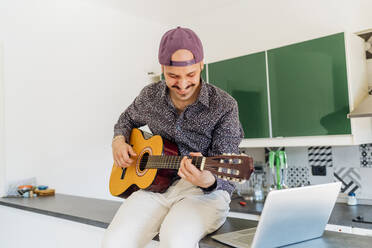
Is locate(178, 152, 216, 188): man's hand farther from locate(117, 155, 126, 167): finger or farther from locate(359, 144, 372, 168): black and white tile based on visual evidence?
locate(359, 144, 372, 168): black and white tile

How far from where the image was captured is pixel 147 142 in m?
1.43

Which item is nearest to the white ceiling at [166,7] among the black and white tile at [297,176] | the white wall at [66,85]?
the white wall at [66,85]

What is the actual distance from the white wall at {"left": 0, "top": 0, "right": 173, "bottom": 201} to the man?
60.1 inches

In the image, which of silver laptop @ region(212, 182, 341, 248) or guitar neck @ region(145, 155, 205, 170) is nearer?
silver laptop @ region(212, 182, 341, 248)

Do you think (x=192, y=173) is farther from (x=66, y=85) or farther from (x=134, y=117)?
(x=66, y=85)

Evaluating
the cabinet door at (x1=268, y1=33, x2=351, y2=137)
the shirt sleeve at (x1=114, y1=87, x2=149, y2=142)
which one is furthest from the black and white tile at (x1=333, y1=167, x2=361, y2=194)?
the shirt sleeve at (x1=114, y1=87, x2=149, y2=142)

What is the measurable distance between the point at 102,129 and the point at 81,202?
1.14 m

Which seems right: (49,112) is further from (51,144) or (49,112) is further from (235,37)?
(235,37)

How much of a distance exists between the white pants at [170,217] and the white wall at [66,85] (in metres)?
1.67

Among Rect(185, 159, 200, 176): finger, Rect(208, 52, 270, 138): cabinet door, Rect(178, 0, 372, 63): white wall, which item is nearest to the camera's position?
Rect(185, 159, 200, 176): finger

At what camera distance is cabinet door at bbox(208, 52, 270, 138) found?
2.74 metres

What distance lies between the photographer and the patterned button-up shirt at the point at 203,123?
1275mm

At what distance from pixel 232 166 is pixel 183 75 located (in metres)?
0.42

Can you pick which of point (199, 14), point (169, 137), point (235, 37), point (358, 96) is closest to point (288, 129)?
point (358, 96)
